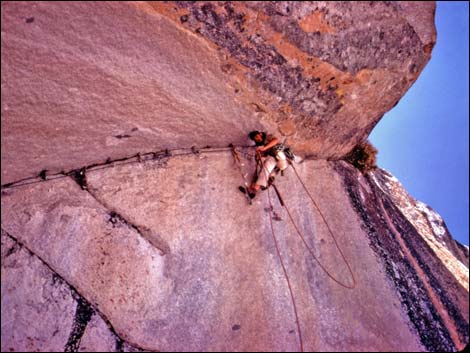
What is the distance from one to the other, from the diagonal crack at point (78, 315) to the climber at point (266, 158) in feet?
7.47

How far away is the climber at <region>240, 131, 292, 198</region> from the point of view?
4613 mm

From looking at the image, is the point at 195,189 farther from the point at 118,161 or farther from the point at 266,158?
the point at 266,158

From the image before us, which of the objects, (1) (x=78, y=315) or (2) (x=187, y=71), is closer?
(1) (x=78, y=315)

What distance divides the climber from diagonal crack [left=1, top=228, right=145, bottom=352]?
7.47ft

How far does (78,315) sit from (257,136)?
3.01 m

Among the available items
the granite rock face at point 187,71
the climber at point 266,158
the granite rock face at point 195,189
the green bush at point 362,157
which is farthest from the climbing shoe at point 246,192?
the green bush at point 362,157

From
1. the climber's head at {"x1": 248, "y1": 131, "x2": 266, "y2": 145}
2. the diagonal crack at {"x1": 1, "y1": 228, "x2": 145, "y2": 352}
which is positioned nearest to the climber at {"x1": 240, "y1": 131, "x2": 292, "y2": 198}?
the climber's head at {"x1": 248, "y1": 131, "x2": 266, "y2": 145}

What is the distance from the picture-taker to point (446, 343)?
410cm

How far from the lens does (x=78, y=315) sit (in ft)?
10.9

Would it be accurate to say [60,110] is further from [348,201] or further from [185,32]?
[348,201]

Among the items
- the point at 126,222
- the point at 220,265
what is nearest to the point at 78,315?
the point at 126,222

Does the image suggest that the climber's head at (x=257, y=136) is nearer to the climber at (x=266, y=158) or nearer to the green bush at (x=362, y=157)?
the climber at (x=266, y=158)

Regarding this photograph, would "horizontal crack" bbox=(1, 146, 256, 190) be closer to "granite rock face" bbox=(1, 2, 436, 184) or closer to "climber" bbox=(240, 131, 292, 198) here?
"granite rock face" bbox=(1, 2, 436, 184)

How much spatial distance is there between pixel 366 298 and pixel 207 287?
2.03 m
